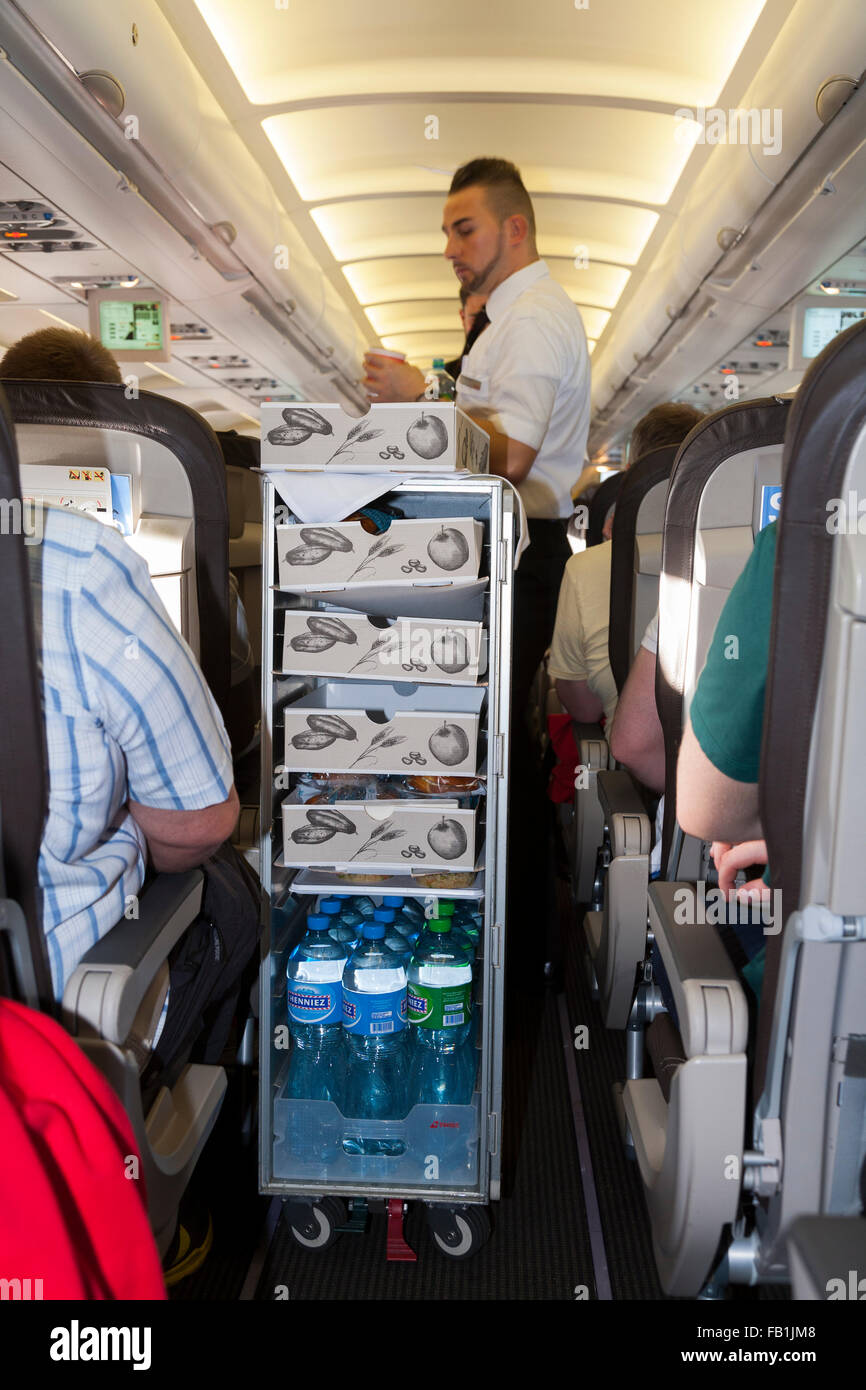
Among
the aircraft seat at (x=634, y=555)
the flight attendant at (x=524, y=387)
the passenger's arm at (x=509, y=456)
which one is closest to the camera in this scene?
the aircraft seat at (x=634, y=555)

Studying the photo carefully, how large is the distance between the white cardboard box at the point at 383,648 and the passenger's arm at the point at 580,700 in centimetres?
151

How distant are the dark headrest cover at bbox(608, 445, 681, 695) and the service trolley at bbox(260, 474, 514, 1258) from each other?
600 mm

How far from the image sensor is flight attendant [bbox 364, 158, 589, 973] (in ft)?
9.94

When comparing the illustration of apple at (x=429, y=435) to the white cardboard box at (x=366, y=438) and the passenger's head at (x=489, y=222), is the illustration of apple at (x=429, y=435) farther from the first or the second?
the passenger's head at (x=489, y=222)

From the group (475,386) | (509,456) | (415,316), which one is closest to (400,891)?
(509,456)

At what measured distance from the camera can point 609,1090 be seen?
2920 millimetres

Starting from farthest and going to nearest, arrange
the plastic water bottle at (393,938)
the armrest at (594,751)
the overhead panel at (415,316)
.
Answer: the overhead panel at (415,316) → the armrest at (594,751) → the plastic water bottle at (393,938)

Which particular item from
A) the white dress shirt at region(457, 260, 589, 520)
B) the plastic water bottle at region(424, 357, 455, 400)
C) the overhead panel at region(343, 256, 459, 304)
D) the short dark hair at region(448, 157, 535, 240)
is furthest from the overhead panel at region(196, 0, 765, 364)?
the plastic water bottle at region(424, 357, 455, 400)

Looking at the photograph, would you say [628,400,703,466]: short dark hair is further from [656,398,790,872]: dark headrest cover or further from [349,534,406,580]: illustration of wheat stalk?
[349,534,406,580]: illustration of wheat stalk

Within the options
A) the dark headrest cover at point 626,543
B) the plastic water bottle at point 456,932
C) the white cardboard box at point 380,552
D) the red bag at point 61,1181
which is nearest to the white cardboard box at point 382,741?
the white cardboard box at point 380,552

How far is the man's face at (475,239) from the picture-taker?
3.25 metres

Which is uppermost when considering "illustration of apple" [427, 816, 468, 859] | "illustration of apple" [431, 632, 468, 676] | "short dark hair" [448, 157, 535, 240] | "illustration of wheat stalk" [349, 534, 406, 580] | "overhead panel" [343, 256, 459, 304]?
"overhead panel" [343, 256, 459, 304]

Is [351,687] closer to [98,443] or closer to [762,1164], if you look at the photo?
[98,443]

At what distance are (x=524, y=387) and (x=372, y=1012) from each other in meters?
1.82
